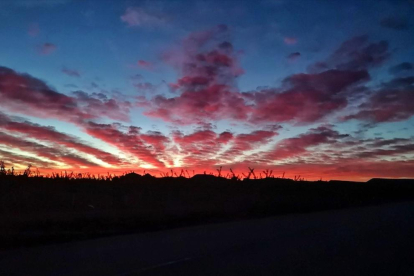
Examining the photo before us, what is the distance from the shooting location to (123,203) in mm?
29625

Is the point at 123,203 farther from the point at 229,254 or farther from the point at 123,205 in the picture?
the point at 229,254

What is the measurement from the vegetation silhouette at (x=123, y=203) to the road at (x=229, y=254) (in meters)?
3.31

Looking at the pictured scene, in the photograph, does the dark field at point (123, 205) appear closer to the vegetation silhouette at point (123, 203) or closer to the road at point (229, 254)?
the vegetation silhouette at point (123, 203)

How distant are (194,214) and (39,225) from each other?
871cm

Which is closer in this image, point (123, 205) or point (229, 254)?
point (229, 254)

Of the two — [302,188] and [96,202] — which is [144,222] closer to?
[96,202]

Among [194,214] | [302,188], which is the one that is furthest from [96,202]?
[302,188]

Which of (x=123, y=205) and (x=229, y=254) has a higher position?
(x=123, y=205)

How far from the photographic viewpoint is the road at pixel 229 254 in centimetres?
888

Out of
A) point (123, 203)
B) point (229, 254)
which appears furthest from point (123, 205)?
point (229, 254)

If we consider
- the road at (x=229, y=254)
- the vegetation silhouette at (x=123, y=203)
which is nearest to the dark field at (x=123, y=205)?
the vegetation silhouette at (x=123, y=203)

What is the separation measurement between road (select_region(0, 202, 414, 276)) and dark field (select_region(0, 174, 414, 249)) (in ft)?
10.5

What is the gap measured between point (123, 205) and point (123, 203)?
0.94m

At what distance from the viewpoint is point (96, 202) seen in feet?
98.3
